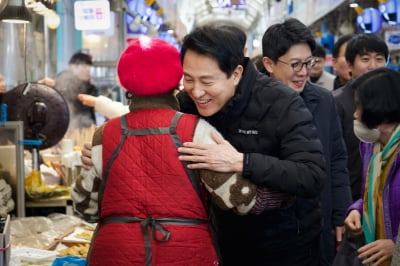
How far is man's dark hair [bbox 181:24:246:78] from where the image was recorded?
2785mm

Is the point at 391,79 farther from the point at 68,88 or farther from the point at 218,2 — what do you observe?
the point at 218,2

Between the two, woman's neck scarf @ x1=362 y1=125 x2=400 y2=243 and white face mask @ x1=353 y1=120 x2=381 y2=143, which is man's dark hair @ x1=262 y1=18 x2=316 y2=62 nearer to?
white face mask @ x1=353 y1=120 x2=381 y2=143

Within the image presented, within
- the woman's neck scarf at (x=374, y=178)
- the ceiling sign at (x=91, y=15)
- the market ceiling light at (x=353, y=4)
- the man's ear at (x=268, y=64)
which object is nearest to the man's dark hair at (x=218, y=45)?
the woman's neck scarf at (x=374, y=178)

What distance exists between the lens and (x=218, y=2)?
22.6m

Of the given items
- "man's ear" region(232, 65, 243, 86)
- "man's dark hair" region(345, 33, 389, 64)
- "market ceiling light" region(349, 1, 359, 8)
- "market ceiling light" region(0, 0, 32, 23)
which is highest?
"market ceiling light" region(349, 1, 359, 8)

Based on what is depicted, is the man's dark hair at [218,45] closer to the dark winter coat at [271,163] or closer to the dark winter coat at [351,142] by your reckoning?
the dark winter coat at [271,163]

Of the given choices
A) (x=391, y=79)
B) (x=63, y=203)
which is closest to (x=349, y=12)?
(x=63, y=203)

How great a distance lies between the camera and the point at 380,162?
3.32m

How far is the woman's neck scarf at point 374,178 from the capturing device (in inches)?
128

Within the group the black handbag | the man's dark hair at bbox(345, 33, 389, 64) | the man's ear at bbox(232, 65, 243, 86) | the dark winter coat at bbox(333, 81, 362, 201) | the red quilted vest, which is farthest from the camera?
the man's dark hair at bbox(345, 33, 389, 64)

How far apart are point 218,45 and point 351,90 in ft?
7.34

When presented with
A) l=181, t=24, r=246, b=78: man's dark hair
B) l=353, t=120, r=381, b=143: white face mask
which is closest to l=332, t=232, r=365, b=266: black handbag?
l=353, t=120, r=381, b=143: white face mask

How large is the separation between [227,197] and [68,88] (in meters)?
7.82

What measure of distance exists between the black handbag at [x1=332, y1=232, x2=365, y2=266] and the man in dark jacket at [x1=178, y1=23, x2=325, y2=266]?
0.32 m
